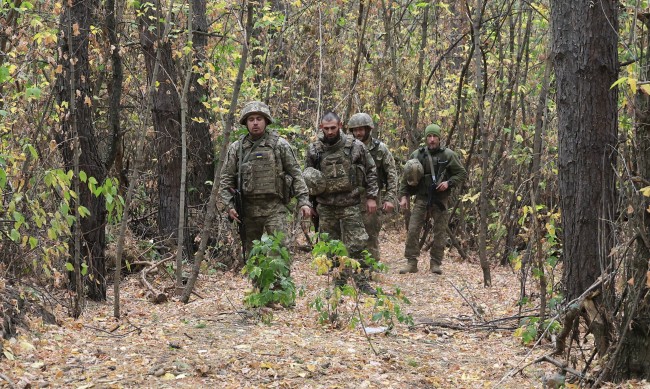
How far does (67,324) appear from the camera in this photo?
6.09m

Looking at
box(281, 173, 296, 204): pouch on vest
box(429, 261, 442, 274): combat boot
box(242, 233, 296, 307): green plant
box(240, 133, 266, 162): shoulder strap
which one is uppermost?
box(240, 133, 266, 162): shoulder strap

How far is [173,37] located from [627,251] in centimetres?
739

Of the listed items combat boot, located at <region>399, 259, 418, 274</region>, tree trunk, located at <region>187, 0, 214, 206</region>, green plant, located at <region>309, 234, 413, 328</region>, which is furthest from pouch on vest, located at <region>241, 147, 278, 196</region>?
combat boot, located at <region>399, 259, 418, 274</region>

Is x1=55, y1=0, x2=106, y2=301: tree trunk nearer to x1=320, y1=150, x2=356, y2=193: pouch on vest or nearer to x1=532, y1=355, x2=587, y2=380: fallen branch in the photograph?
x1=320, y1=150, x2=356, y2=193: pouch on vest

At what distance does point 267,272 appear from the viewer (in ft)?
21.4

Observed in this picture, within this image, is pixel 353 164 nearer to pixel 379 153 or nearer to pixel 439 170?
pixel 379 153

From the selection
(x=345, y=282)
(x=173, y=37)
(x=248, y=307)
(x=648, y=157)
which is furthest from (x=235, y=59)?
(x=648, y=157)

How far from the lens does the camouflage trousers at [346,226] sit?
8.55 meters

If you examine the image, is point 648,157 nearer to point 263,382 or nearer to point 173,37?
point 263,382

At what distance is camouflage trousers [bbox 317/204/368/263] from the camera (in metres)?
8.55

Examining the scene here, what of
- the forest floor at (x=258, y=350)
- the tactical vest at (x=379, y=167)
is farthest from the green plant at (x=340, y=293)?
the tactical vest at (x=379, y=167)

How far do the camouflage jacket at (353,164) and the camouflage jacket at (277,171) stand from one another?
1028mm

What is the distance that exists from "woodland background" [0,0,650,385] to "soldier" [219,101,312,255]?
1.41 feet

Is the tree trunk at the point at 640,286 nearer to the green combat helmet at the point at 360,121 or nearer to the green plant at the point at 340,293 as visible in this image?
the green plant at the point at 340,293
